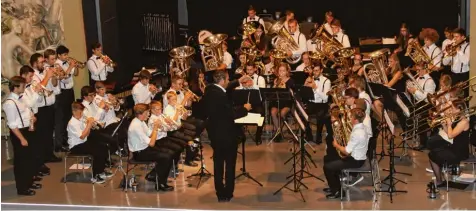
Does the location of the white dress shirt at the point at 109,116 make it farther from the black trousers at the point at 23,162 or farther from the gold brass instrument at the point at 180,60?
the gold brass instrument at the point at 180,60

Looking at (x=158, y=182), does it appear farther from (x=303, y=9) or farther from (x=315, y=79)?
(x=303, y=9)

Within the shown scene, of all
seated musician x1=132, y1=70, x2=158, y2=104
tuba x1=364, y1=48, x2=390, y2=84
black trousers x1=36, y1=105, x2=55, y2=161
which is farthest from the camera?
seated musician x1=132, y1=70, x2=158, y2=104

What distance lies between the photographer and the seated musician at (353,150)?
8.76 meters

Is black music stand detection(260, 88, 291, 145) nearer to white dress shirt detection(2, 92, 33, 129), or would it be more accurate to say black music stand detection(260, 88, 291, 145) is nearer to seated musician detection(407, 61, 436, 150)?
seated musician detection(407, 61, 436, 150)

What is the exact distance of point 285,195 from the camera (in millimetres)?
9516

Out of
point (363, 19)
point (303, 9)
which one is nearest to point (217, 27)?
point (303, 9)

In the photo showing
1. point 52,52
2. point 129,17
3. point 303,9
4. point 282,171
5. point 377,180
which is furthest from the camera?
point 303,9

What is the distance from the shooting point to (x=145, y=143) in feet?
31.4

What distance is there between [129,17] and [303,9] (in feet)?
14.1

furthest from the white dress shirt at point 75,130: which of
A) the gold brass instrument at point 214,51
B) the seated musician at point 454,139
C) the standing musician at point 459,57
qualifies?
the standing musician at point 459,57

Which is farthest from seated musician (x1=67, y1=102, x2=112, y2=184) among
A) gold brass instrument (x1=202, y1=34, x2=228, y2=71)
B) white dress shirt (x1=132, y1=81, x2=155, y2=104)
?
gold brass instrument (x1=202, y1=34, x2=228, y2=71)

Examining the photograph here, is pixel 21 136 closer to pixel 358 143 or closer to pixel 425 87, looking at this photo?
pixel 358 143

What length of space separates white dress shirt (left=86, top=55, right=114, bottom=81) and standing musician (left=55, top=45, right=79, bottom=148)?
1.58 feet

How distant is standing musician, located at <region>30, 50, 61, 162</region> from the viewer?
10.8m
